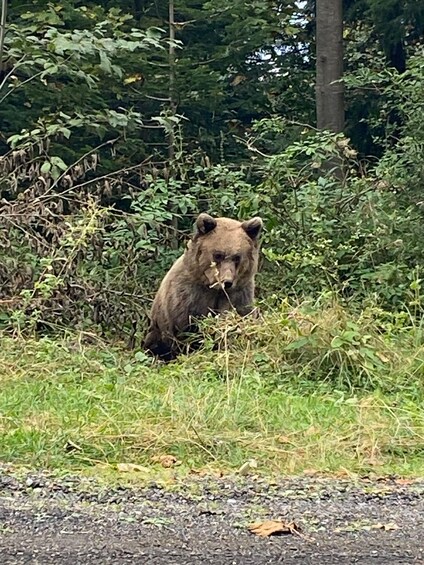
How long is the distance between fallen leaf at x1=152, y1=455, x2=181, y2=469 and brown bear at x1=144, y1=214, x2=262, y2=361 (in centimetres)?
353

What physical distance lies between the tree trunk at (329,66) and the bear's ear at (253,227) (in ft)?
21.2

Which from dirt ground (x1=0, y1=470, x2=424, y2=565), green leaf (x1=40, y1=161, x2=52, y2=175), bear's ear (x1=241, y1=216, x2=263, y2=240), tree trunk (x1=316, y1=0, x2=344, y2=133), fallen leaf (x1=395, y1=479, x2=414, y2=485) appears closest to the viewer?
dirt ground (x1=0, y1=470, x2=424, y2=565)

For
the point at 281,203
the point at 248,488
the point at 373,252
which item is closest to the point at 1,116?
the point at 281,203

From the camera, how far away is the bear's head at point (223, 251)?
8555 mm

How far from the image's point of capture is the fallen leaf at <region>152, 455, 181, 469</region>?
4.89 metres

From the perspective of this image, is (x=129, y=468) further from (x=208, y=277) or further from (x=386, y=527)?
(x=208, y=277)

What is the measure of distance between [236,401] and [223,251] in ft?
8.95

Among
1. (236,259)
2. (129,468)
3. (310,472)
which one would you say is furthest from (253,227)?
(129,468)

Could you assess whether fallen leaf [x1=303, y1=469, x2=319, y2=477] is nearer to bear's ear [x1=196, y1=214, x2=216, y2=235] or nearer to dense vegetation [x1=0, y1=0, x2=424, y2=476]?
dense vegetation [x1=0, y1=0, x2=424, y2=476]

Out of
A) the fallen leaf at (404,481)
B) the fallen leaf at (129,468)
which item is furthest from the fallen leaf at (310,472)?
the fallen leaf at (129,468)

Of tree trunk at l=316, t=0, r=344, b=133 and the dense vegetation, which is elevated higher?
tree trunk at l=316, t=0, r=344, b=133

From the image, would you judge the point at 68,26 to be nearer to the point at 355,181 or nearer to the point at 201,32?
the point at 201,32

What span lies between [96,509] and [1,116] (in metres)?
9.21

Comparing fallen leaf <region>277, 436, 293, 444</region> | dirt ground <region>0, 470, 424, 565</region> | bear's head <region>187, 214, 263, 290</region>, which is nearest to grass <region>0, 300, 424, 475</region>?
fallen leaf <region>277, 436, 293, 444</region>
